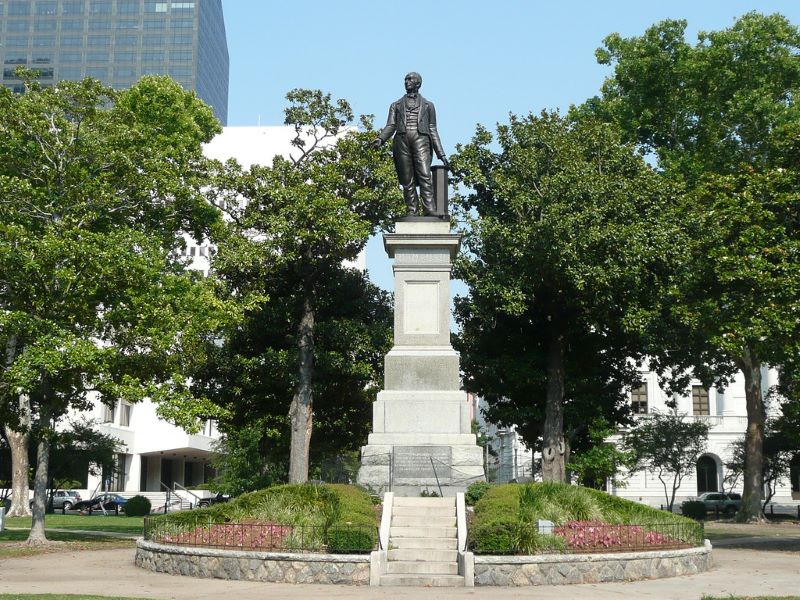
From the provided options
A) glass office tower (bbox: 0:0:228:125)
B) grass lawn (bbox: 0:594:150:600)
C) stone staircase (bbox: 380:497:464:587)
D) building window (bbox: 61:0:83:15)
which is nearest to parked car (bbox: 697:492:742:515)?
stone staircase (bbox: 380:497:464:587)

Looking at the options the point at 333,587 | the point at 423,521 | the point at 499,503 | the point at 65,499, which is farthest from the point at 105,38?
the point at 333,587

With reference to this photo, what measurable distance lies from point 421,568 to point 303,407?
17.6 meters

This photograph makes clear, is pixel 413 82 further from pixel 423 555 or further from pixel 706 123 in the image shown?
pixel 706 123

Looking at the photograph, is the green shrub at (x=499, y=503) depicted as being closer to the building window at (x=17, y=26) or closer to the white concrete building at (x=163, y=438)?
the white concrete building at (x=163, y=438)

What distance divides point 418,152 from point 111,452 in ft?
121

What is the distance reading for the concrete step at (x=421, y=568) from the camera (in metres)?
15.8

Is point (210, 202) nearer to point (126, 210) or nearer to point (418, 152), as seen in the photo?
point (126, 210)

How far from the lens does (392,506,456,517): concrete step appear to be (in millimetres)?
17938

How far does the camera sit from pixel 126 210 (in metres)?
29.0

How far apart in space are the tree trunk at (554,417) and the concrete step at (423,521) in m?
17.3

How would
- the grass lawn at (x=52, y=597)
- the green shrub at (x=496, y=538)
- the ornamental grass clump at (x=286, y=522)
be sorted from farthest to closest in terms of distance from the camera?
the ornamental grass clump at (x=286, y=522)
the green shrub at (x=496, y=538)
the grass lawn at (x=52, y=597)

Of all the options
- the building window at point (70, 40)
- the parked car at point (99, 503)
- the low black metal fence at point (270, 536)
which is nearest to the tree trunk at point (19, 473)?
the parked car at point (99, 503)

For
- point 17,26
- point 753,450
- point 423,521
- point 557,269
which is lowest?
point 423,521

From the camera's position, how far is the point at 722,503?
55375 millimetres
